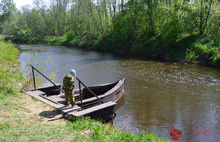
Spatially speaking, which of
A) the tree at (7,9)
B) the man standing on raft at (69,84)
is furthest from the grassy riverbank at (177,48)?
the tree at (7,9)

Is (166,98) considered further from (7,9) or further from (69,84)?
(7,9)

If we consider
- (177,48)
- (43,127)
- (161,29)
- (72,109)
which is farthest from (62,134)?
(161,29)

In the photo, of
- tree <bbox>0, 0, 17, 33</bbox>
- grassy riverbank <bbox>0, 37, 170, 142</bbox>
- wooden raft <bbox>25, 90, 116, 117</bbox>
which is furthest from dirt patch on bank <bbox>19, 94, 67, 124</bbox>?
tree <bbox>0, 0, 17, 33</bbox>

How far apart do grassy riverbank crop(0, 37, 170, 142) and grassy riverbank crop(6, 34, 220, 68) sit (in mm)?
14432

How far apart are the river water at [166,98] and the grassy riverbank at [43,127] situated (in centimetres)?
156

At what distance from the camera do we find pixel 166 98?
10.4 metres

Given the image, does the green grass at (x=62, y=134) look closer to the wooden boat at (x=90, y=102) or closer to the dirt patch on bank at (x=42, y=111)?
the dirt patch on bank at (x=42, y=111)

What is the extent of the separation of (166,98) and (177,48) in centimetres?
1282

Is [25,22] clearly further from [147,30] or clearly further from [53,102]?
[53,102]

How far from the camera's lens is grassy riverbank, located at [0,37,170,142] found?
4.77 m

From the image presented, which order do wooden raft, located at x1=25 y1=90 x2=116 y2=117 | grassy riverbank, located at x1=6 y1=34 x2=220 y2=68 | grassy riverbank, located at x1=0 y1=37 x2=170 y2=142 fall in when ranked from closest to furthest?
grassy riverbank, located at x1=0 y1=37 x2=170 y2=142
wooden raft, located at x1=25 y1=90 x2=116 y2=117
grassy riverbank, located at x1=6 y1=34 x2=220 y2=68

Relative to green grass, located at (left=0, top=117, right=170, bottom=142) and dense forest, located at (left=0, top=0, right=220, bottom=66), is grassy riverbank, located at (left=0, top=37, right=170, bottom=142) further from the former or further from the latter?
dense forest, located at (left=0, top=0, right=220, bottom=66)

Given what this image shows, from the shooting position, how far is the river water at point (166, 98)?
7.30 metres

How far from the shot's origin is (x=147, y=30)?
27.3 meters
